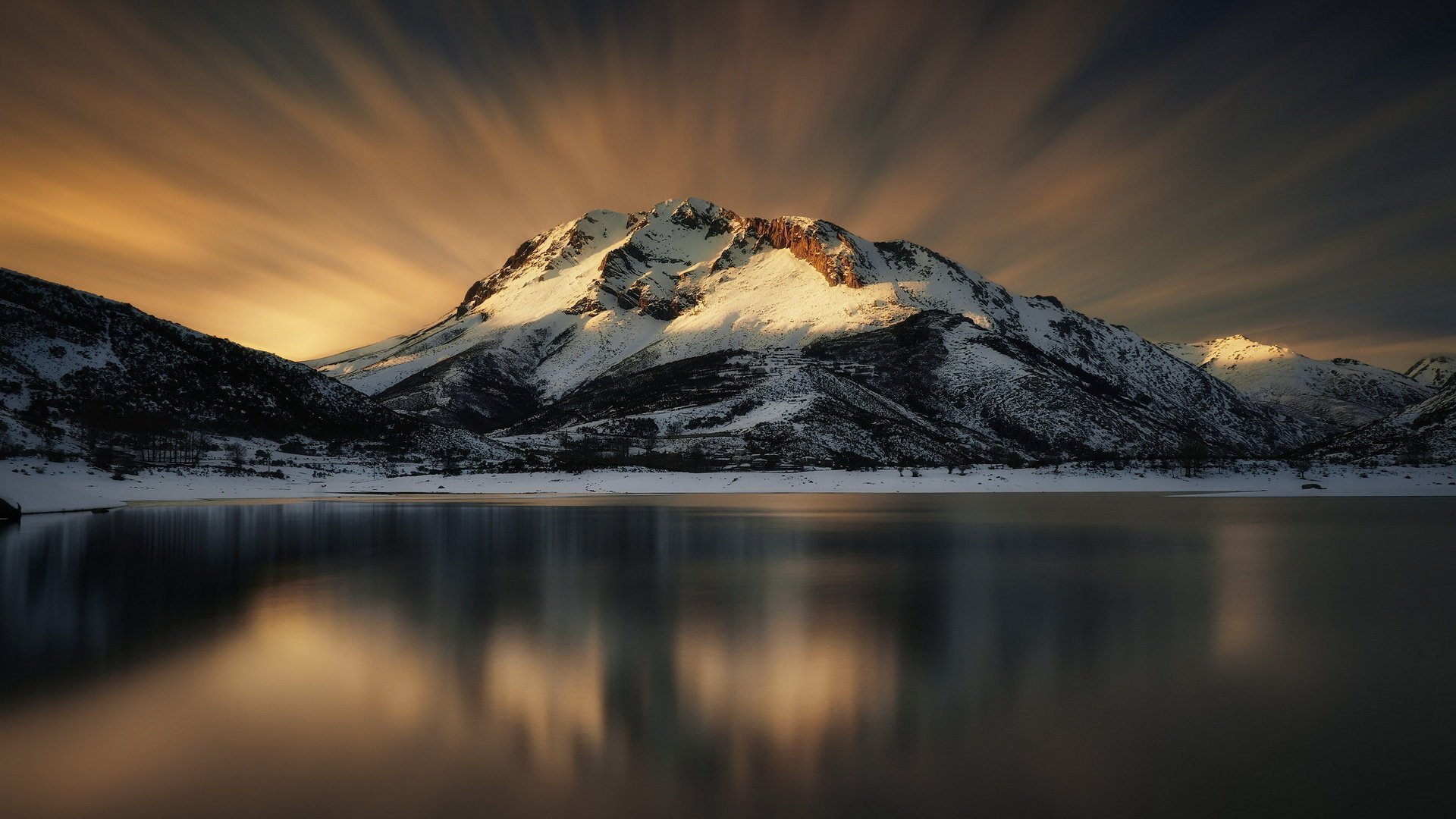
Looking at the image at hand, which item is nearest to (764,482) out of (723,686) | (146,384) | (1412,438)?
(723,686)

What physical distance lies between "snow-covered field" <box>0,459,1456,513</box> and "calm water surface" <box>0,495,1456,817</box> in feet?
180

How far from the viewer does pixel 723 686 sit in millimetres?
11203

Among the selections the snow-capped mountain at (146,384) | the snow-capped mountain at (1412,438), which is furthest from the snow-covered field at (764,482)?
the snow-capped mountain at (1412,438)

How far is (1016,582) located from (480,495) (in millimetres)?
64698

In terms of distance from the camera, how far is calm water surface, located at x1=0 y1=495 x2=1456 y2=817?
7555mm

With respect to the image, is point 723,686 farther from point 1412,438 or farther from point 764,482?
point 1412,438

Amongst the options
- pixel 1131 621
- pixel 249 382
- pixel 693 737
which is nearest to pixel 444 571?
pixel 693 737

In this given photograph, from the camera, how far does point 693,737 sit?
9008mm

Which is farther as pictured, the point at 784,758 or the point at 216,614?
the point at 216,614

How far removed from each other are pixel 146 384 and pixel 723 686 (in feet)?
488

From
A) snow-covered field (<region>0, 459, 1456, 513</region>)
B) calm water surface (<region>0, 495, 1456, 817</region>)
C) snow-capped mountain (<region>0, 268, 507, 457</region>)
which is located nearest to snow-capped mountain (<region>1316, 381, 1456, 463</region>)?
snow-covered field (<region>0, 459, 1456, 513</region>)

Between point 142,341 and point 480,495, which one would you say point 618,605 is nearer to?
point 480,495

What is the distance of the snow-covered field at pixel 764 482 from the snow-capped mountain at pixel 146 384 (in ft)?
93.3

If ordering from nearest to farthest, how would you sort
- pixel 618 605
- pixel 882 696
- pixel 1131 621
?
pixel 882 696
pixel 1131 621
pixel 618 605
